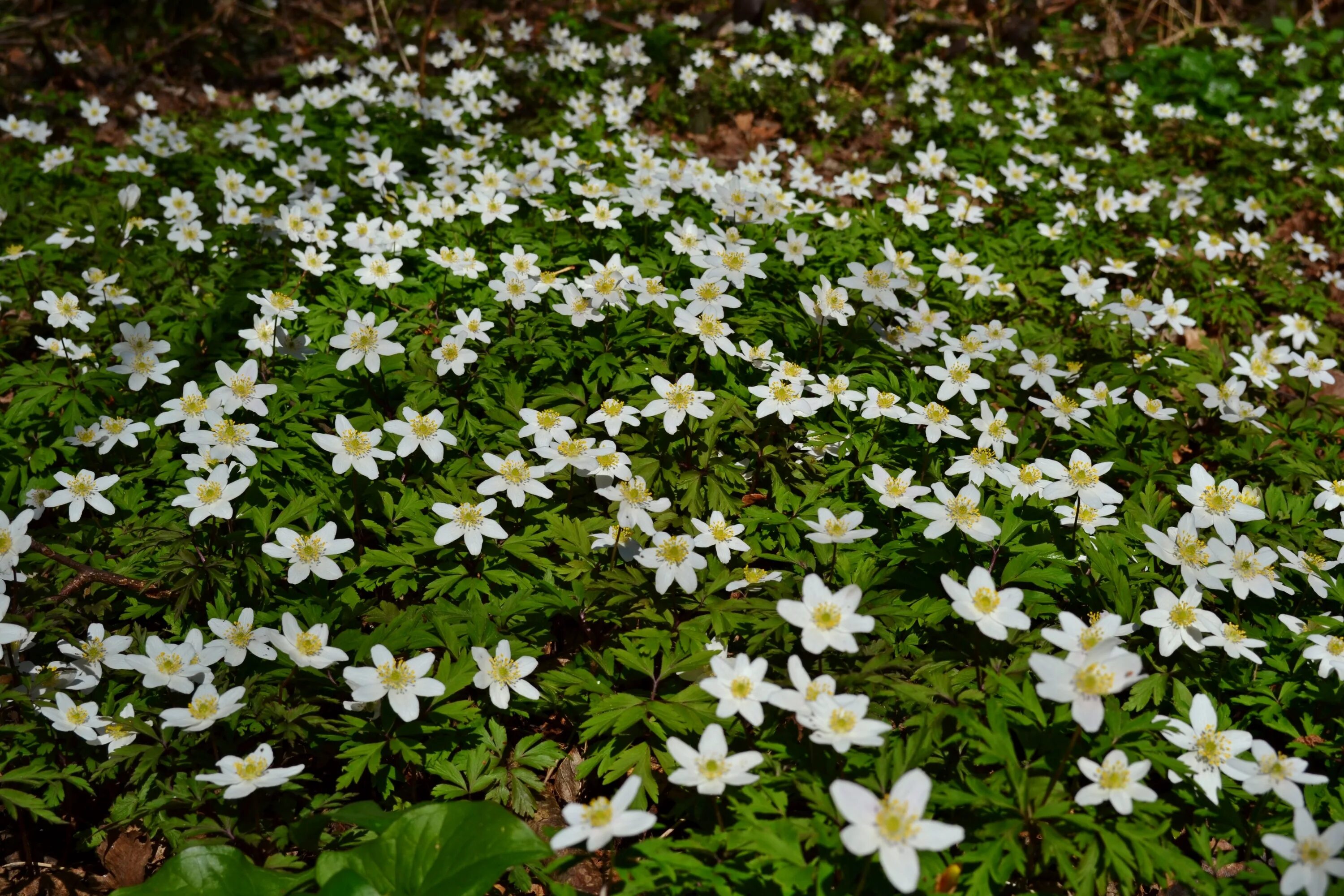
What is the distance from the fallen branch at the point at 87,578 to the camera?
2.73m

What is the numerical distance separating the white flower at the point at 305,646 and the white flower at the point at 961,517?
1930 millimetres

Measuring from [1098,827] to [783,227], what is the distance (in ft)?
11.6

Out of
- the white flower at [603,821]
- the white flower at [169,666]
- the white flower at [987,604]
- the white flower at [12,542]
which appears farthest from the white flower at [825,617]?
the white flower at [12,542]

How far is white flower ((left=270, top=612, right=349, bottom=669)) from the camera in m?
2.43

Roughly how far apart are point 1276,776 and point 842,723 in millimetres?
1191

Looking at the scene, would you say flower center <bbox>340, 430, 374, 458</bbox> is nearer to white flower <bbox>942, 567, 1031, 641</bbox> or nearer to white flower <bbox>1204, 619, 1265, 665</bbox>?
white flower <bbox>942, 567, 1031, 641</bbox>

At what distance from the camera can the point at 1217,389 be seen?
3895 mm

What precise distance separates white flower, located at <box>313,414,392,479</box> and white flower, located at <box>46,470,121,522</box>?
82 cm

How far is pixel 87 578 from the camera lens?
2744 millimetres

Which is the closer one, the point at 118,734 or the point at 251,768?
the point at 251,768

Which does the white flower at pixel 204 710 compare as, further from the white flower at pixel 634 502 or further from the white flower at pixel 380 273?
the white flower at pixel 380 273

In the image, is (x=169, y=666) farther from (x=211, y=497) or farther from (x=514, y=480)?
(x=514, y=480)

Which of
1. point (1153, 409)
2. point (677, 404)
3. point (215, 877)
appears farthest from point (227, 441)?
point (1153, 409)

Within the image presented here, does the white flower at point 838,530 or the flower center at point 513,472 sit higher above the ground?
the white flower at point 838,530
